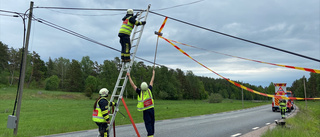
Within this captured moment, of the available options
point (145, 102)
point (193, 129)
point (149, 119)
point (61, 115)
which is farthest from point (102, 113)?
point (61, 115)

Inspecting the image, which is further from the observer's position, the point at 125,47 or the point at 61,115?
the point at 61,115

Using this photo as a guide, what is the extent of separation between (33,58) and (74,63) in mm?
19573

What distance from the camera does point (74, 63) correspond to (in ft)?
297

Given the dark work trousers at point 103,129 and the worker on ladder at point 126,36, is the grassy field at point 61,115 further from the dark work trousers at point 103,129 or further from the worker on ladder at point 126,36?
the worker on ladder at point 126,36

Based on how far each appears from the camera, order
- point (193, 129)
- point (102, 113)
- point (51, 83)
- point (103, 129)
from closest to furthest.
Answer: point (102, 113)
point (103, 129)
point (193, 129)
point (51, 83)

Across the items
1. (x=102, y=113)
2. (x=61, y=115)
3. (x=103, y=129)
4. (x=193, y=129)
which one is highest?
(x=102, y=113)

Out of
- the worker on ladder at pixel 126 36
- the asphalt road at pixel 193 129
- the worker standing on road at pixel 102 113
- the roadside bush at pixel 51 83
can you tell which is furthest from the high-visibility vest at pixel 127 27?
the roadside bush at pixel 51 83

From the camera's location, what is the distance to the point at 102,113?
5910 millimetres

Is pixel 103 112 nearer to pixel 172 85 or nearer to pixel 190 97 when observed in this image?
pixel 172 85

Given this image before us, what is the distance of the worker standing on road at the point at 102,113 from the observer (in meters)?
5.89

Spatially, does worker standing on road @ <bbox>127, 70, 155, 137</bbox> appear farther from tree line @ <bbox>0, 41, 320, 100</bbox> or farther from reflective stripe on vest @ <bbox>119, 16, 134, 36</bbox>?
tree line @ <bbox>0, 41, 320, 100</bbox>

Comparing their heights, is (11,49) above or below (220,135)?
above

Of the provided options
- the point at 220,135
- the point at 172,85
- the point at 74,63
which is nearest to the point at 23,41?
the point at 220,135

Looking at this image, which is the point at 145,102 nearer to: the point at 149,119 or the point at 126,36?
the point at 149,119
